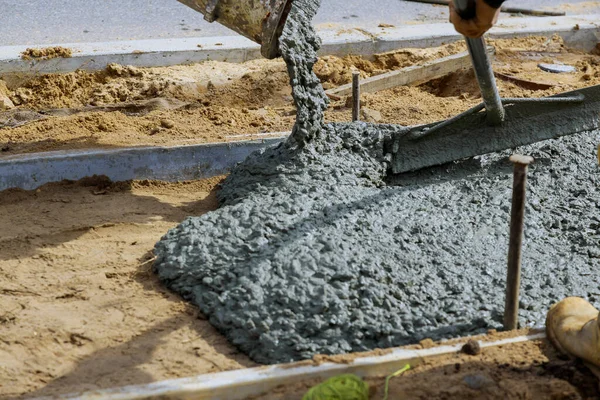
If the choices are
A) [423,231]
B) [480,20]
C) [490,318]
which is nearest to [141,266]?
[423,231]

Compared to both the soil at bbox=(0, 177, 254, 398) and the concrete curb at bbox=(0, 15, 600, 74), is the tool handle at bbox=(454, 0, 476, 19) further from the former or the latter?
the concrete curb at bbox=(0, 15, 600, 74)

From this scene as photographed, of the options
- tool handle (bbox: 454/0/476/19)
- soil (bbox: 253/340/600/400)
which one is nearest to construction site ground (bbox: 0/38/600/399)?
soil (bbox: 253/340/600/400)

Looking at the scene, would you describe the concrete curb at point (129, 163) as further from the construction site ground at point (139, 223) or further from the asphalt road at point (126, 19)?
the asphalt road at point (126, 19)

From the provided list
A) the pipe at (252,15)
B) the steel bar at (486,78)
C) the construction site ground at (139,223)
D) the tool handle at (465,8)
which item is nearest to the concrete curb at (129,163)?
the construction site ground at (139,223)

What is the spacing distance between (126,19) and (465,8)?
19.4 ft

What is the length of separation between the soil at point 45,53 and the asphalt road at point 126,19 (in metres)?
0.75

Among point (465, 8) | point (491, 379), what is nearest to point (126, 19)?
point (465, 8)

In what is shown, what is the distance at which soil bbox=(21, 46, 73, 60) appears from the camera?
6496 millimetres

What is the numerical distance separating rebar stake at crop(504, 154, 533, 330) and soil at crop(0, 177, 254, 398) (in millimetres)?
1100

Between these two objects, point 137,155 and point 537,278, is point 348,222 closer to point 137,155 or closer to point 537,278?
point 537,278

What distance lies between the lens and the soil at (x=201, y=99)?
550cm

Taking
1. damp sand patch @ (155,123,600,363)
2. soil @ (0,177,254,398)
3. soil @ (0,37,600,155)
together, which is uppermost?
soil @ (0,37,600,155)

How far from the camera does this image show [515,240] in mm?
3232

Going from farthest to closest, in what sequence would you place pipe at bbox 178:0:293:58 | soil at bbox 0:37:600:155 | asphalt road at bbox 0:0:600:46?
asphalt road at bbox 0:0:600:46 < soil at bbox 0:37:600:155 < pipe at bbox 178:0:293:58
